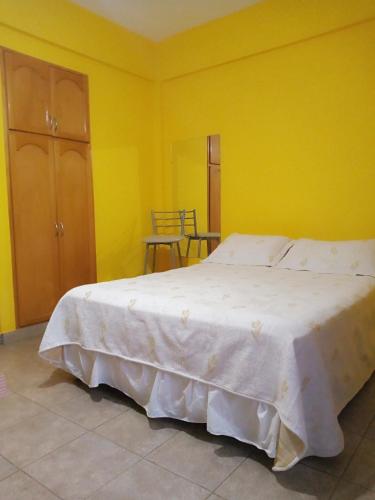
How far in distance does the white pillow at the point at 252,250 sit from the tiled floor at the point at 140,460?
128 cm

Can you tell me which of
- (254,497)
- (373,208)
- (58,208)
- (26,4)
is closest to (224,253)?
(373,208)

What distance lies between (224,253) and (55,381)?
1693mm

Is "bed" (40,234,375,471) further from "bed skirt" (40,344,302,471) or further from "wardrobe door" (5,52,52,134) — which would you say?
"wardrobe door" (5,52,52,134)

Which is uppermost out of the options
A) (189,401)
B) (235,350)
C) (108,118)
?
(108,118)

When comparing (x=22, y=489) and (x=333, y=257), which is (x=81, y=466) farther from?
(x=333, y=257)

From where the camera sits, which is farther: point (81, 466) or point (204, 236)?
point (204, 236)

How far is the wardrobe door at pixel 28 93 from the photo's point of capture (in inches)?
115

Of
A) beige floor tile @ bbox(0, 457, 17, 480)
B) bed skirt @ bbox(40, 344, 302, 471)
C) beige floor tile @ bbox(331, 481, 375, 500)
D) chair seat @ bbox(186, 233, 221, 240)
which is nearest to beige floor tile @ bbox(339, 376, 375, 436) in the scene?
beige floor tile @ bbox(331, 481, 375, 500)

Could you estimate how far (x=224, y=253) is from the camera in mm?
3312

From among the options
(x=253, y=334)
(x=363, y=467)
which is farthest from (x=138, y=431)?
(x=363, y=467)

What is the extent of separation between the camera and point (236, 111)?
360cm

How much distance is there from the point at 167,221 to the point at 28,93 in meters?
1.82

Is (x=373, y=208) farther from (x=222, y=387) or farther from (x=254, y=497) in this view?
(x=254, y=497)

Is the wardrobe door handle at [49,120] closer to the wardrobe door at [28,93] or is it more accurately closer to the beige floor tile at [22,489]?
the wardrobe door at [28,93]
